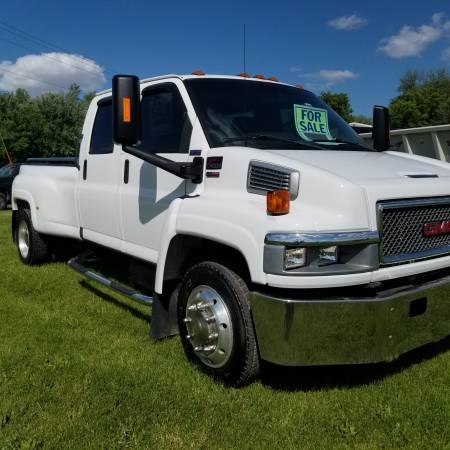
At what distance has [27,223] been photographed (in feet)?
23.6

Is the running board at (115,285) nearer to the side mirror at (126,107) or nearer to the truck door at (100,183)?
the truck door at (100,183)

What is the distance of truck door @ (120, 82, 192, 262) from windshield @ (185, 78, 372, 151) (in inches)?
8.4

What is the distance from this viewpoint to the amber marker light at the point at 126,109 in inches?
142

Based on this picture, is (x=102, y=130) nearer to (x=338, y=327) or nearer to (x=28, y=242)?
(x=28, y=242)

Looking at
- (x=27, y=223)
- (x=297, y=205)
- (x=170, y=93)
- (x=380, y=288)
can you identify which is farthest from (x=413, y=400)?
(x=27, y=223)

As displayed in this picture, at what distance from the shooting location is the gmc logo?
3.40 metres

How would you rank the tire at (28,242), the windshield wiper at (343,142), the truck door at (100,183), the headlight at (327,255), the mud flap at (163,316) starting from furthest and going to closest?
the tire at (28,242)
the truck door at (100,183)
the windshield wiper at (343,142)
the mud flap at (163,316)
the headlight at (327,255)

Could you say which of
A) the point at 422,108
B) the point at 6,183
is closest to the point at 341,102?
the point at 422,108

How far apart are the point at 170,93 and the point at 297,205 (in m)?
1.78

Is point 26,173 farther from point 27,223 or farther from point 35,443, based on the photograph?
point 35,443

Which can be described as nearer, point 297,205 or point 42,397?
point 297,205

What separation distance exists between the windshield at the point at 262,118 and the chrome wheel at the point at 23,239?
4112 millimetres

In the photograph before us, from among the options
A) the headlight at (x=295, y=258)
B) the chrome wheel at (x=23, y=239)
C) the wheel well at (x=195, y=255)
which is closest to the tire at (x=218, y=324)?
the wheel well at (x=195, y=255)

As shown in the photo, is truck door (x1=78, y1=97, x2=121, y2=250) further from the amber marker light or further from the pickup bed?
the pickup bed
